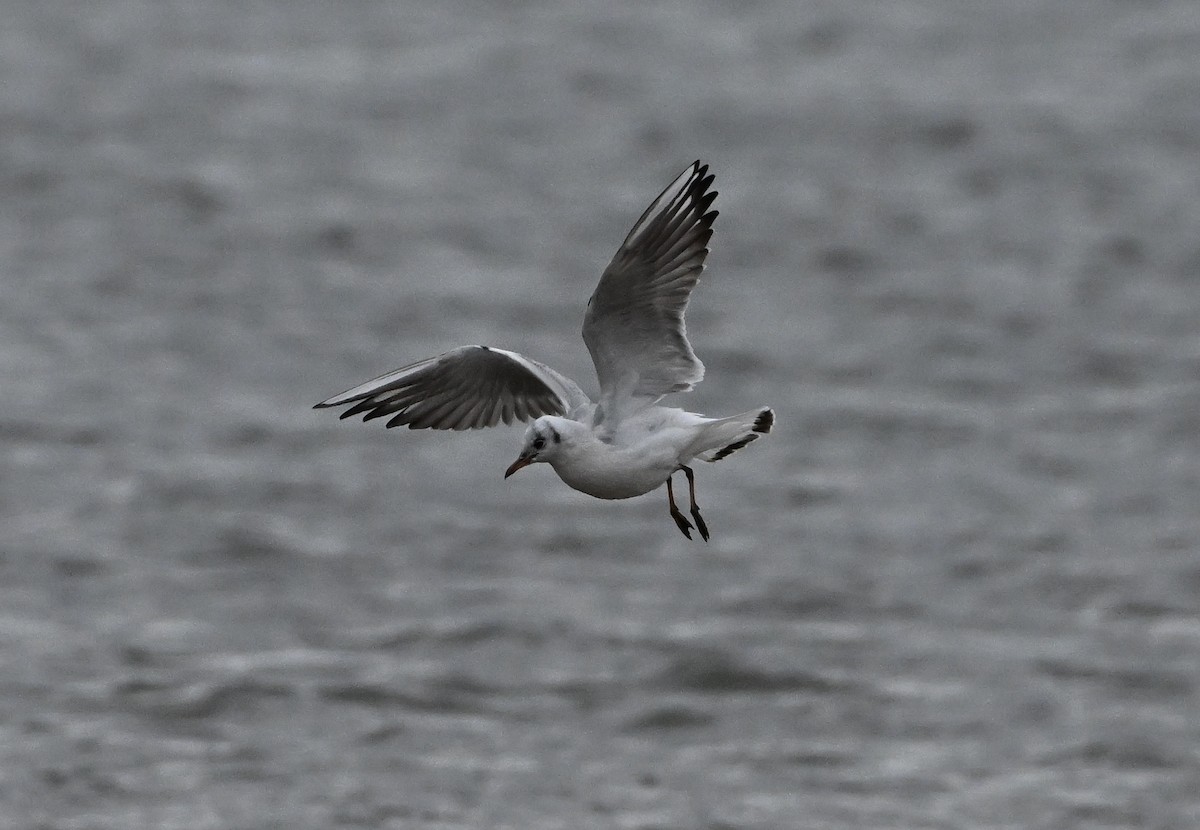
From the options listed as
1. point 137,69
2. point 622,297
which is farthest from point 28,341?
point 622,297

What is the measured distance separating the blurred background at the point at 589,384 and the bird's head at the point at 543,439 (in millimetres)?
10293

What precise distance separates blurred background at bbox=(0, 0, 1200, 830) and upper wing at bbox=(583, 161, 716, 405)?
9920 mm

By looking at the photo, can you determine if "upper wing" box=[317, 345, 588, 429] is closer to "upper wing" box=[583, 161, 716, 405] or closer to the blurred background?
"upper wing" box=[583, 161, 716, 405]

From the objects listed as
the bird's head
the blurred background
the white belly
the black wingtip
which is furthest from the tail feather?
the blurred background

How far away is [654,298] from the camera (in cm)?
941

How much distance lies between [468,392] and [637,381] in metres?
0.97

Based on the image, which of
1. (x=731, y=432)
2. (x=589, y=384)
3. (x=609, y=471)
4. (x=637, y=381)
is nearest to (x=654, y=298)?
(x=637, y=381)

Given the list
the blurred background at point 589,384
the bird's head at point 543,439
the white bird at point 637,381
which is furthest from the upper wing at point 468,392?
the blurred background at point 589,384

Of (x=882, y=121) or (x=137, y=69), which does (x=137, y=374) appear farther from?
(x=882, y=121)

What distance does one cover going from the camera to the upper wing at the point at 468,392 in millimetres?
9703

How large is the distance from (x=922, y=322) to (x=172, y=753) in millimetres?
10184

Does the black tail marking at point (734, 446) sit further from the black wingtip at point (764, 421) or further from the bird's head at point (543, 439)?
the bird's head at point (543, 439)

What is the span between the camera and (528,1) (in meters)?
32.1

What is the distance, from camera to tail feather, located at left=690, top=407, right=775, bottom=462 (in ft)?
29.6
